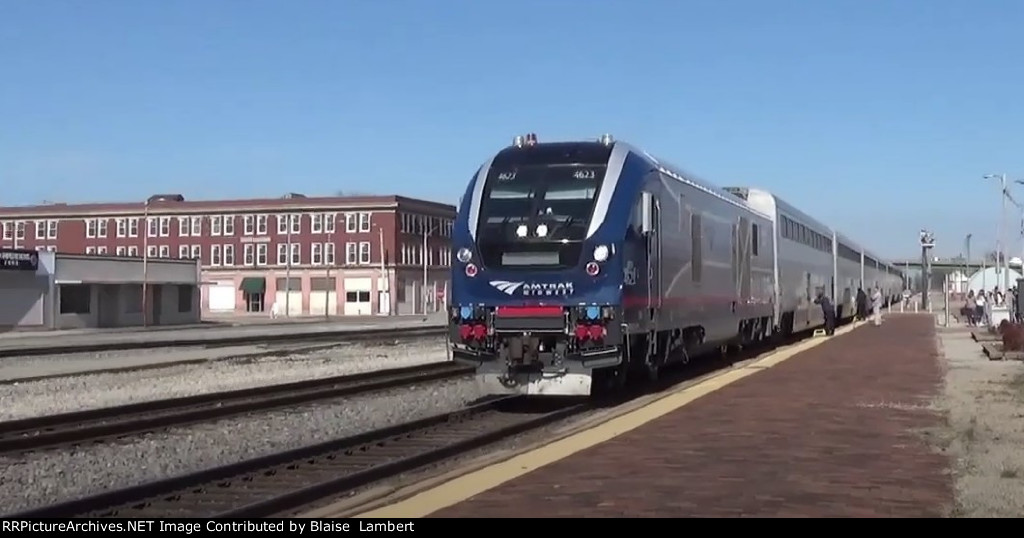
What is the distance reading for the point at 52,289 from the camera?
63.6m

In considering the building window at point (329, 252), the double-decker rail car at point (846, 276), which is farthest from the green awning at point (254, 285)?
the double-decker rail car at point (846, 276)

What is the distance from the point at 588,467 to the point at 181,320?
231 ft

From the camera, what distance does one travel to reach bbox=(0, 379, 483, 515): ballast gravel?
11125 mm

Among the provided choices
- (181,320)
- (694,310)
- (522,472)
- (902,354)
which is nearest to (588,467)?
(522,472)

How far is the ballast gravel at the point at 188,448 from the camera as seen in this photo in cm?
1112

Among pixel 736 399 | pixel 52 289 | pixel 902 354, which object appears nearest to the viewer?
pixel 736 399

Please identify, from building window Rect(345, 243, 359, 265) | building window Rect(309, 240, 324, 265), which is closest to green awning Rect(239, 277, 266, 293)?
building window Rect(309, 240, 324, 265)

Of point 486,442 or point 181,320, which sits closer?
point 486,442

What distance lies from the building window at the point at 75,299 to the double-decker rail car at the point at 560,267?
54663 millimetres

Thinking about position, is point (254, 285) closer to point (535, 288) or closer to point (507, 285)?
point (507, 285)

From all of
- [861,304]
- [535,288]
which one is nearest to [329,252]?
[861,304]

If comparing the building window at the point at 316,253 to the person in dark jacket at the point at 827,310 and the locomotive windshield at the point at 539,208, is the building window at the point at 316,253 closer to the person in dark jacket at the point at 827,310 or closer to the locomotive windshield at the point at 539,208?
the person in dark jacket at the point at 827,310

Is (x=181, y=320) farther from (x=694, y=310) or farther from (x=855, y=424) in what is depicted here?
(x=855, y=424)

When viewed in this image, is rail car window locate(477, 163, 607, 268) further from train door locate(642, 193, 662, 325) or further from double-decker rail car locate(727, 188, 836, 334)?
double-decker rail car locate(727, 188, 836, 334)
